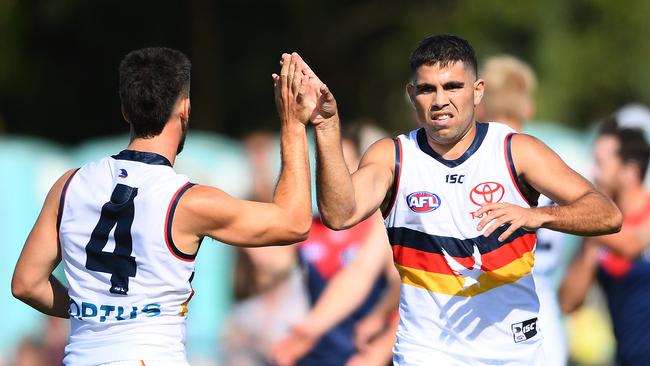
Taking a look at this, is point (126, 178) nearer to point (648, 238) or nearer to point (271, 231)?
point (271, 231)

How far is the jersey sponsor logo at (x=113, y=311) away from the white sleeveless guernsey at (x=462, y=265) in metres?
1.43

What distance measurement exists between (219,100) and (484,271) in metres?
12.0

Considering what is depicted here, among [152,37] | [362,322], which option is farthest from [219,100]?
[362,322]

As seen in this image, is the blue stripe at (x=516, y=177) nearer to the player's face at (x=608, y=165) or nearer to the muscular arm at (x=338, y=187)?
the muscular arm at (x=338, y=187)

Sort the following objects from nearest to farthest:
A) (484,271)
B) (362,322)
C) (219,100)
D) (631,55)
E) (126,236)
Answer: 1. (126,236)
2. (484,271)
3. (362,322)
4. (631,55)
5. (219,100)

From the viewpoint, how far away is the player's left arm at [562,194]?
5664mm

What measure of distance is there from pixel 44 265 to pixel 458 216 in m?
2.04

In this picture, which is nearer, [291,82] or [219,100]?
[291,82]

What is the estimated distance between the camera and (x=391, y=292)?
8719 millimetres

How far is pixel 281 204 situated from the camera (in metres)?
5.41

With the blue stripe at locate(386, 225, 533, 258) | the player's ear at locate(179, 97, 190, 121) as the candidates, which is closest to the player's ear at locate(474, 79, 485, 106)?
the blue stripe at locate(386, 225, 533, 258)

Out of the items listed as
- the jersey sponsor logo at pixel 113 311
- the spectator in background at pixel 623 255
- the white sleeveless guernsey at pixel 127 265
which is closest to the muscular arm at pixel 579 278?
the spectator in background at pixel 623 255

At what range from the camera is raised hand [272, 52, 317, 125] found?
5.56 m

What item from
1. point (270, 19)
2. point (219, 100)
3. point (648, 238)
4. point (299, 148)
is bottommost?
point (648, 238)
